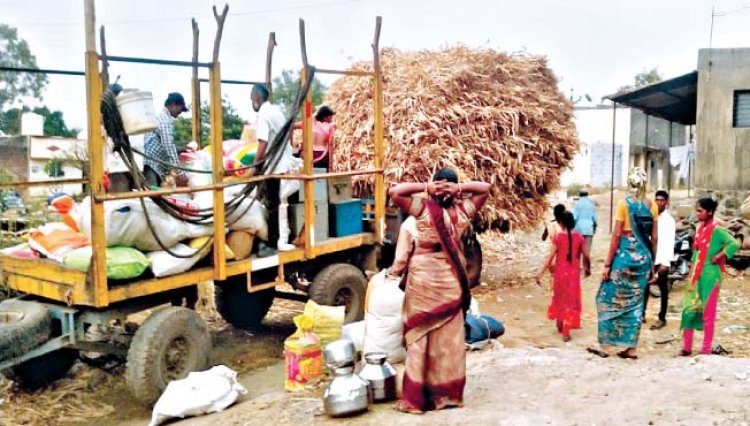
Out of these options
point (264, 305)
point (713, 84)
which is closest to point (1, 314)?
point (264, 305)

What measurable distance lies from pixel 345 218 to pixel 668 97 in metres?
8.04

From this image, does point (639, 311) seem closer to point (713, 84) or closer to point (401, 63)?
point (401, 63)

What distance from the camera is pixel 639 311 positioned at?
6.16m

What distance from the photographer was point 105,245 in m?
5.10

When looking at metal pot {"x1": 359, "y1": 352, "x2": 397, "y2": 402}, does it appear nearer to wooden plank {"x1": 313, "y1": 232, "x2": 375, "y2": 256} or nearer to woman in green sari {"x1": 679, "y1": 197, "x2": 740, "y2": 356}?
wooden plank {"x1": 313, "y1": 232, "x2": 375, "y2": 256}

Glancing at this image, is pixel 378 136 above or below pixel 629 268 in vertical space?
above

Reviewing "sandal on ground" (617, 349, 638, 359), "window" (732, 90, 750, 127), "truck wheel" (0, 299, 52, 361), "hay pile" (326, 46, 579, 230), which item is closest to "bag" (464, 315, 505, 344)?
"sandal on ground" (617, 349, 638, 359)

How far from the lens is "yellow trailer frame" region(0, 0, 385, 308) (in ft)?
16.1

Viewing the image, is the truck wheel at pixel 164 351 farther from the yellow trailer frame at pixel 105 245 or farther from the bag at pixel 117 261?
the bag at pixel 117 261

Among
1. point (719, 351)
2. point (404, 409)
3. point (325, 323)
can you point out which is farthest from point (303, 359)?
point (719, 351)

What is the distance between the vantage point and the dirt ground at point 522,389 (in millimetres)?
4469

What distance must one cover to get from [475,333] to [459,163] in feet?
9.53

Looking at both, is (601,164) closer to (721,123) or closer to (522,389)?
(721,123)

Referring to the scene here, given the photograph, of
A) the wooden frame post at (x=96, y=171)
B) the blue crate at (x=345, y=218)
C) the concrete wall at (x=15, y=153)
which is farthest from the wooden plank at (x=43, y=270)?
the concrete wall at (x=15, y=153)
